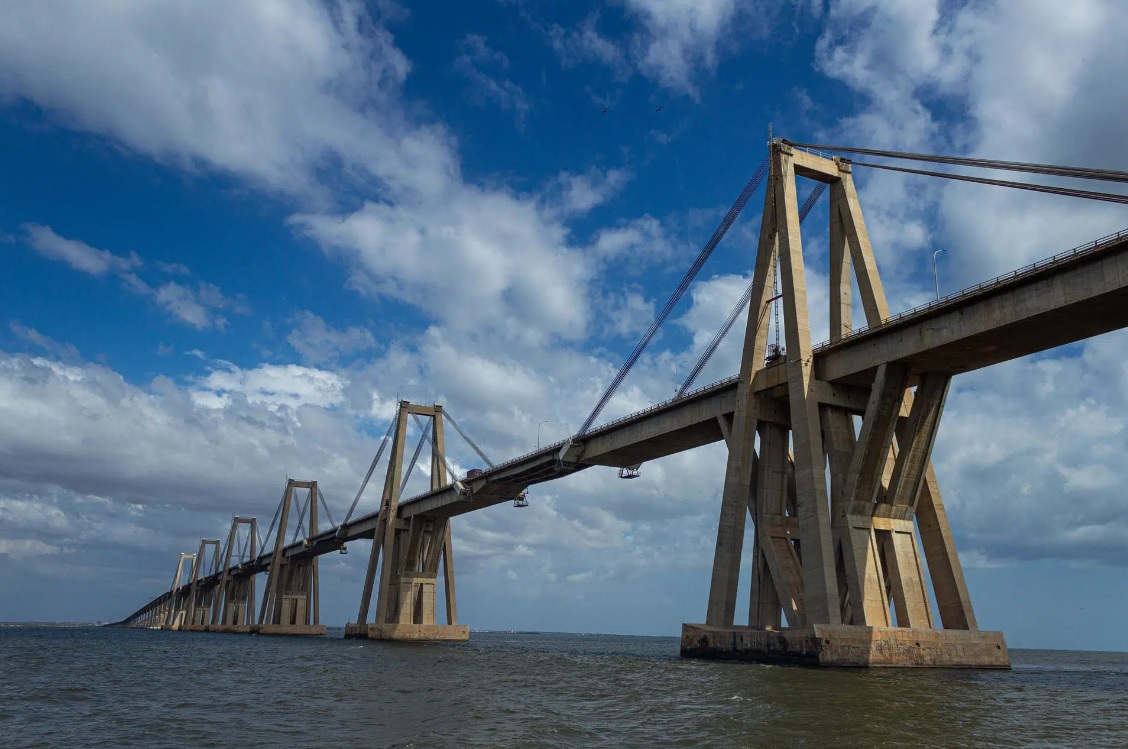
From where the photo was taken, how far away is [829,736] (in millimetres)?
18609

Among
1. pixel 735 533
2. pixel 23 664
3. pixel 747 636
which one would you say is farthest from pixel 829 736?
pixel 23 664

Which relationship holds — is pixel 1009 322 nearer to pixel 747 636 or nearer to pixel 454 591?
pixel 747 636

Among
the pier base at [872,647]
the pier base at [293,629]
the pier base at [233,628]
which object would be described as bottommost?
the pier base at [872,647]

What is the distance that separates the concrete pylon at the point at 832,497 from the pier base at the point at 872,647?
0.20 ft

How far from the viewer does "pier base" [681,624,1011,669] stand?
112ft

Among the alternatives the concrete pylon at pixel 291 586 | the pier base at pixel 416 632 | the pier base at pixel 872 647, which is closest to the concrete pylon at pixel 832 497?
the pier base at pixel 872 647

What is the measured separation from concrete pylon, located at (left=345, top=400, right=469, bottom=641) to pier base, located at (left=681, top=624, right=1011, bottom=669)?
5314 centimetres

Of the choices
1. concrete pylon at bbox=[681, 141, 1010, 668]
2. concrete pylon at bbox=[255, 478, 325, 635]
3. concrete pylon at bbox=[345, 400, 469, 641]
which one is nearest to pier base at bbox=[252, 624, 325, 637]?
concrete pylon at bbox=[255, 478, 325, 635]

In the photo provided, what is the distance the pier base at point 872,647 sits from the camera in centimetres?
Answer: 3419

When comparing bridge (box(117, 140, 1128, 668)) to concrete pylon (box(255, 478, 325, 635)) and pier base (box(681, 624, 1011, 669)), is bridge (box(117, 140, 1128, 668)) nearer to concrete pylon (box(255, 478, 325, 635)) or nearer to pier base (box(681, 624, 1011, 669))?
pier base (box(681, 624, 1011, 669))

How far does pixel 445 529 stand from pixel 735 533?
168ft

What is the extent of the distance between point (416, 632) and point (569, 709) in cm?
6398

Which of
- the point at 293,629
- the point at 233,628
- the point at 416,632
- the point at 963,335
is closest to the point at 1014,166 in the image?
the point at 963,335

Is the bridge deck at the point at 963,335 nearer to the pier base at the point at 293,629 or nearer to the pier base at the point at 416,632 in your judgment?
the pier base at the point at 416,632
